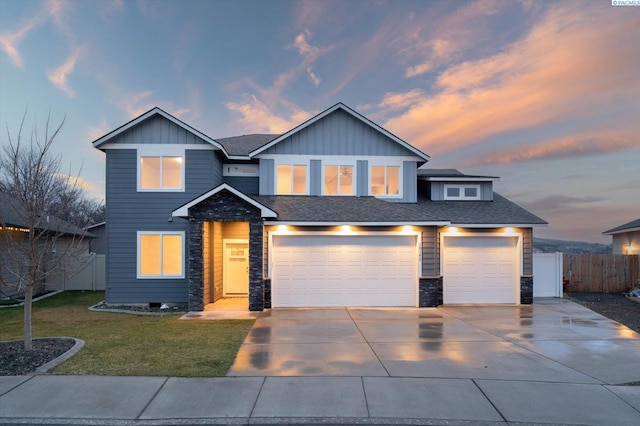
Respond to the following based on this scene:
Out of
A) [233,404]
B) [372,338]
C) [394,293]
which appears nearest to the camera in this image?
[233,404]

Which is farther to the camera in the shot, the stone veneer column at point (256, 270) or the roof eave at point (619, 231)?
the roof eave at point (619, 231)

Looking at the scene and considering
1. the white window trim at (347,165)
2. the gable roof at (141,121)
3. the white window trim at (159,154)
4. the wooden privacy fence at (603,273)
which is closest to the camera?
the gable roof at (141,121)

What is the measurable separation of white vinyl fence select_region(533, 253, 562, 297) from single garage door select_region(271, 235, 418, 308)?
6142 millimetres

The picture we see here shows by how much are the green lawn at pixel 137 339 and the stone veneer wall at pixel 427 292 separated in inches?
248

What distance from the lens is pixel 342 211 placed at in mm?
14195

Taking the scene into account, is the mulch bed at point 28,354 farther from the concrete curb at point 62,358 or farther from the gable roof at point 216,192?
the gable roof at point 216,192

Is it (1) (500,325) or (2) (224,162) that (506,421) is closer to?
(1) (500,325)

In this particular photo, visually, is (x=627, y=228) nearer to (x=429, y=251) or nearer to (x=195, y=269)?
(x=429, y=251)

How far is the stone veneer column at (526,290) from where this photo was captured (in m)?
14.7

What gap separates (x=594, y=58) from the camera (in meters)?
14.2

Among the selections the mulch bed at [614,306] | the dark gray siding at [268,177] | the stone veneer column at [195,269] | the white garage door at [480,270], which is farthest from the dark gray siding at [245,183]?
the mulch bed at [614,306]

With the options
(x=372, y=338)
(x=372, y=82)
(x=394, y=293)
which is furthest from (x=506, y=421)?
(x=372, y=82)

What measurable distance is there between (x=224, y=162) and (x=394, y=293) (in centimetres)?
878

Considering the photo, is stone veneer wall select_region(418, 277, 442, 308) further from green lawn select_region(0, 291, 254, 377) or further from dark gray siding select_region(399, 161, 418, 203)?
green lawn select_region(0, 291, 254, 377)
